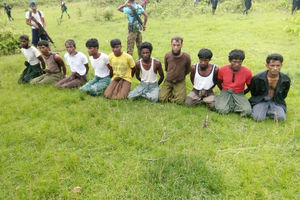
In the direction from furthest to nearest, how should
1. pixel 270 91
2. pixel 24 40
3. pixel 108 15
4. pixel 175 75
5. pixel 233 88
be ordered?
pixel 108 15, pixel 24 40, pixel 175 75, pixel 233 88, pixel 270 91

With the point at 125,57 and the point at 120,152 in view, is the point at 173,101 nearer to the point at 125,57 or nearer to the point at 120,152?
the point at 125,57

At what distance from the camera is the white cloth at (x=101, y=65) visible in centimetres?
572

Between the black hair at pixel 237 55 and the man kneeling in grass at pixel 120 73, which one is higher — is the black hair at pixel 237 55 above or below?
above

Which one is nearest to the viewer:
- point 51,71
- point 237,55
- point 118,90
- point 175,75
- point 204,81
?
point 237,55

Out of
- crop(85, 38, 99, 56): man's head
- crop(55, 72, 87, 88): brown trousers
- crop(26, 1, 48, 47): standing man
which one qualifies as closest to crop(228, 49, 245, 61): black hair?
crop(85, 38, 99, 56): man's head

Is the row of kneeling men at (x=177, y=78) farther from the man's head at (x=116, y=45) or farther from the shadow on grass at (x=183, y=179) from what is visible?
the shadow on grass at (x=183, y=179)

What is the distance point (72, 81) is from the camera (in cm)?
605

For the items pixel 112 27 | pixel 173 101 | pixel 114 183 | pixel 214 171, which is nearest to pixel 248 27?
pixel 112 27

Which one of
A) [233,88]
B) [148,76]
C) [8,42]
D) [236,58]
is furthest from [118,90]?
[8,42]

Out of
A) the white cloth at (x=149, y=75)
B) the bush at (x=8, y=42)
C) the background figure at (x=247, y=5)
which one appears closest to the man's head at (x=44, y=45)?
the white cloth at (x=149, y=75)

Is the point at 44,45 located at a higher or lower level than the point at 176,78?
higher

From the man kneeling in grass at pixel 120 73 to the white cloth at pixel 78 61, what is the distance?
0.86 m

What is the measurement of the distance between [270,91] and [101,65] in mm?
3869

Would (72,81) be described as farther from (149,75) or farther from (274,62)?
(274,62)
